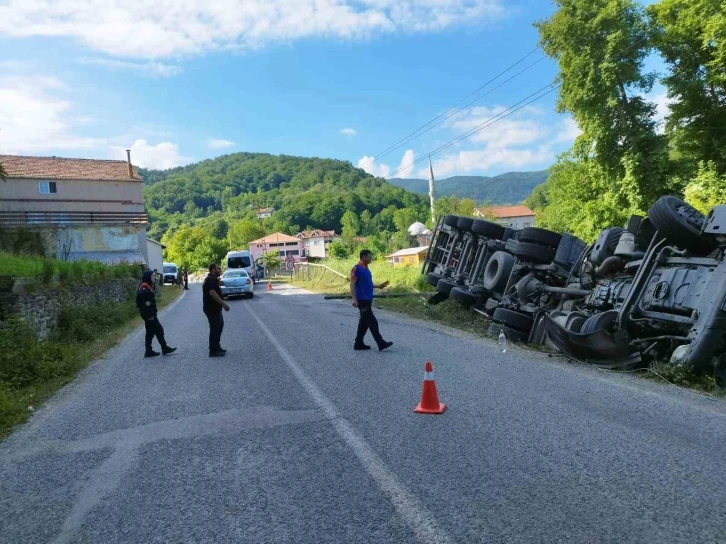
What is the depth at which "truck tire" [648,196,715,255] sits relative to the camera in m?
7.50

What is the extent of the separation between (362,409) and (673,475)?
9.10 ft

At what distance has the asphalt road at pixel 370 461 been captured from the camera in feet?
10.7

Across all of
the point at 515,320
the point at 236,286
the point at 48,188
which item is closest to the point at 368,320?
the point at 515,320

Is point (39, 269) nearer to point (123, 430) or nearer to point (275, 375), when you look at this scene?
point (275, 375)

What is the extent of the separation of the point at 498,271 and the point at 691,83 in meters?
17.0

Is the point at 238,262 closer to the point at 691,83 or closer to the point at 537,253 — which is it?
the point at 691,83

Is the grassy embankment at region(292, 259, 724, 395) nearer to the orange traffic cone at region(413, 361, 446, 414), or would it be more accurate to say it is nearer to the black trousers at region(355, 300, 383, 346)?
the black trousers at region(355, 300, 383, 346)

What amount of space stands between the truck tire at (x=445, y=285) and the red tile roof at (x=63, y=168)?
34.7 m

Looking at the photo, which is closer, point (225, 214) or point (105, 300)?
point (105, 300)

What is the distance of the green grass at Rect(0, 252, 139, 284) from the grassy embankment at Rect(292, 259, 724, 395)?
8.78 meters

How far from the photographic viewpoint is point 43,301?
11.2 m

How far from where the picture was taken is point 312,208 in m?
123

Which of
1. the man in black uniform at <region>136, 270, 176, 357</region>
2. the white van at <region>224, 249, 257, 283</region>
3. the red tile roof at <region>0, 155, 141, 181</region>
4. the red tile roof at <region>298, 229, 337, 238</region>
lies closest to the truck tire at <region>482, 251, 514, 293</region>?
the man in black uniform at <region>136, 270, 176, 357</region>

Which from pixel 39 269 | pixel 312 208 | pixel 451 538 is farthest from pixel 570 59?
pixel 312 208
